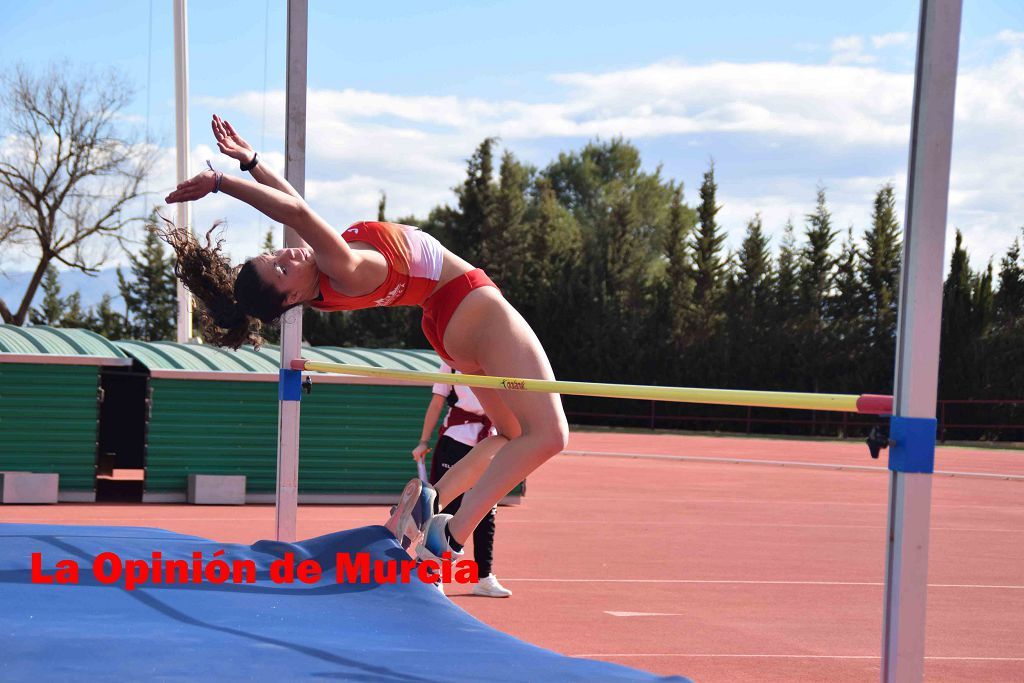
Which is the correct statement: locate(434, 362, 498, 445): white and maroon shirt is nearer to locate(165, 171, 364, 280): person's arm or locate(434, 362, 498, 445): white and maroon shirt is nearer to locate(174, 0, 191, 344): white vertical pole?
locate(165, 171, 364, 280): person's arm

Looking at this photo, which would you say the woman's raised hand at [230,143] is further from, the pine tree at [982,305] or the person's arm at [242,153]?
the pine tree at [982,305]

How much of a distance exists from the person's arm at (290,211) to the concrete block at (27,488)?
6434 millimetres

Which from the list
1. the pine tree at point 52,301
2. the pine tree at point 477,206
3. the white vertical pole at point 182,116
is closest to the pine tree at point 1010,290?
the pine tree at point 477,206

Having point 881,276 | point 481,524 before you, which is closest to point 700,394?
point 481,524

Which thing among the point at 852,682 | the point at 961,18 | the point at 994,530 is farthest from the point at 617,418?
the point at 961,18

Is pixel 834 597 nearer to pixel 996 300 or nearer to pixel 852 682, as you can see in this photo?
pixel 852 682

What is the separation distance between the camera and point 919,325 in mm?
2684

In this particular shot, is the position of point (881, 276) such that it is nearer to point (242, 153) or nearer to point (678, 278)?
point (678, 278)

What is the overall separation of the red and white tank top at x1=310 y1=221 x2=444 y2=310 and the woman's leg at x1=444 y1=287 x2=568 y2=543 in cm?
15

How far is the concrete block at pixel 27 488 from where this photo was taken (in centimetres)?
916

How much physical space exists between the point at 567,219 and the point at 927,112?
1594 inches

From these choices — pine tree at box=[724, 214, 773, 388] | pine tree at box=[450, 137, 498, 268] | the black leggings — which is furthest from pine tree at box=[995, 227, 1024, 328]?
the black leggings

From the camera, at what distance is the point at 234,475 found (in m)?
9.74

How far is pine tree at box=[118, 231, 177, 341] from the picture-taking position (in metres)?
35.9
